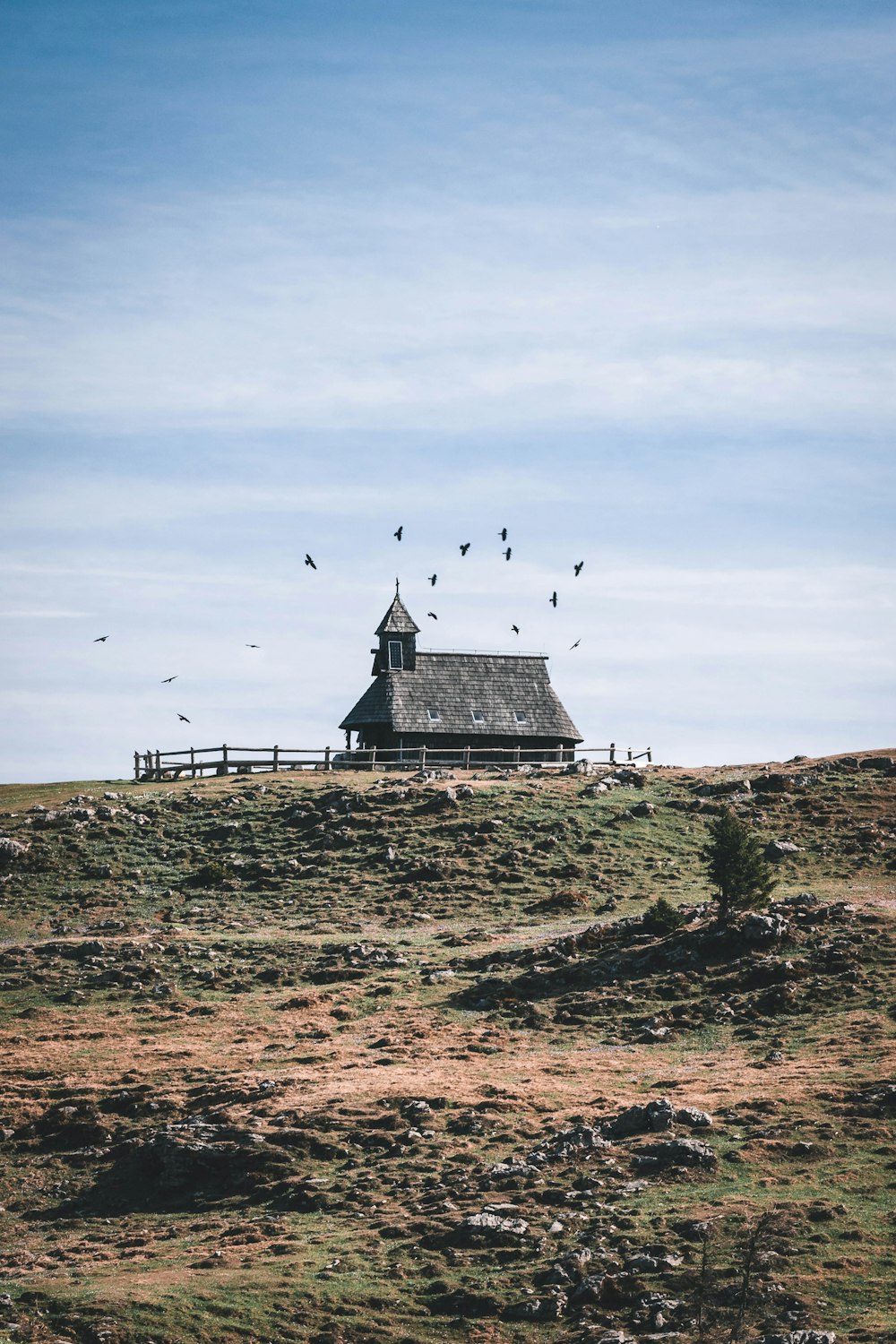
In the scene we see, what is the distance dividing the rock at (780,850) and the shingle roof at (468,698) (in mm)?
23408

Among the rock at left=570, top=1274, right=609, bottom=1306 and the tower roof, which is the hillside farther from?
the tower roof

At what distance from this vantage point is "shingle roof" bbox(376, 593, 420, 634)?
263 ft

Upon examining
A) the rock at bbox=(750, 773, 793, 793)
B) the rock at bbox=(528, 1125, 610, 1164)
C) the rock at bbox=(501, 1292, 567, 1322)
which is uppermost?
the rock at bbox=(750, 773, 793, 793)

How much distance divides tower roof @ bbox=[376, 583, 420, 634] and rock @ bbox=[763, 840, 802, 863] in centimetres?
2904

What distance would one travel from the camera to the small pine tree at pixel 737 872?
46156 millimetres

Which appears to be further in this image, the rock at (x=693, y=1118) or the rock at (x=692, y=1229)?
the rock at (x=693, y=1118)

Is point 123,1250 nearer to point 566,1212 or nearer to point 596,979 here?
point 566,1212

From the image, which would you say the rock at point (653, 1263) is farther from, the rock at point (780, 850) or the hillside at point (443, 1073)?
the rock at point (780, 850)

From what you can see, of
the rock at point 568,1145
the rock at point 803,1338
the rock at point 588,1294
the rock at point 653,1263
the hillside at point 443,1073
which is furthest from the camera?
the rock at point 568,1145

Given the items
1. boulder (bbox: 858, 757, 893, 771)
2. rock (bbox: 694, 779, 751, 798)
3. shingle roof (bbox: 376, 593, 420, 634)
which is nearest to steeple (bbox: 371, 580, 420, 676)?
shingle roof (bbox: 376, 593, 420, 634)

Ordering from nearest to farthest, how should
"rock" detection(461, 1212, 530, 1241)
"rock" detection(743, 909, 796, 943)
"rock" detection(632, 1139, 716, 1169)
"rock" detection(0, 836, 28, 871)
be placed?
"rock" detection(461, 1212, 530, 1241)
"rock" detection(632, 1139, 716, 1169)
"rock" detection(743, 909, 796, 943)
"rock" detection(0, 836, 28, 871)

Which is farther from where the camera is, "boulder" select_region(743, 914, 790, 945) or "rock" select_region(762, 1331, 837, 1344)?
"boulder" select_region(743, 914, 790, 945)

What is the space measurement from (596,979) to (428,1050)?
7.09 meters

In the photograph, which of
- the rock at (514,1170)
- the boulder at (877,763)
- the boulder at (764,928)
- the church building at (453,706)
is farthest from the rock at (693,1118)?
the church building at (453,706)
